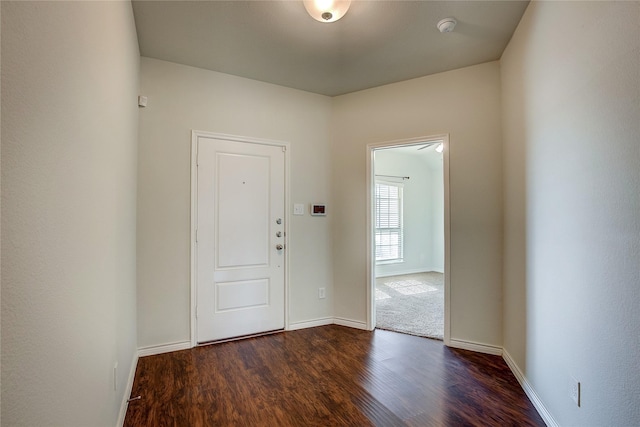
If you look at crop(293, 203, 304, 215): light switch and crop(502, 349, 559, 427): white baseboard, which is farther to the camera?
crop(293, 203, 304, 215): light switch

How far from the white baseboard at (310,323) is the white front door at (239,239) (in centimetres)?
15

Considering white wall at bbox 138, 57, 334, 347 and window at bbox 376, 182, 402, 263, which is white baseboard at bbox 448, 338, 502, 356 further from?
window at bbox 376, 182, 402, 263

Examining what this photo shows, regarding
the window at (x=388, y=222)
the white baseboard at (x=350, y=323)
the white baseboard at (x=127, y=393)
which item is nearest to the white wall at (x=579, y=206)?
the white baseboard at (x=350, y=323)

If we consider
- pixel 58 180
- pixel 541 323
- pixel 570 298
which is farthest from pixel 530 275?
pixel 58 180

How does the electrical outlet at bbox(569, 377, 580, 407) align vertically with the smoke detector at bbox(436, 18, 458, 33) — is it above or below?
below

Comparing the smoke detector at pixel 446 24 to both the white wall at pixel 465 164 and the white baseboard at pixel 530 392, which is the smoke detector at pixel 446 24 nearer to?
the white wall at pixel 465 164

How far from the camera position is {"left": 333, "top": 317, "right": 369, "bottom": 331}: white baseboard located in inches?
129

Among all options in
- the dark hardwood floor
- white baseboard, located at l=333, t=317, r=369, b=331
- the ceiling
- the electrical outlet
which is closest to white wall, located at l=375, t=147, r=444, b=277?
white baseboard, located at l=333, t=317, r=369, b=331

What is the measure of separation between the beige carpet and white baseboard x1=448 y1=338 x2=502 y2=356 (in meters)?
0.20

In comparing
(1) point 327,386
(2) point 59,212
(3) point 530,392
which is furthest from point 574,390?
(2) point 59,212

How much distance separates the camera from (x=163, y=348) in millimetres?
2682

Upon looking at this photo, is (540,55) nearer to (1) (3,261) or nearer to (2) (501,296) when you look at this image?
(2) (501,296)

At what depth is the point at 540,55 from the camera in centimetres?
190

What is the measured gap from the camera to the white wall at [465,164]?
106 inches
